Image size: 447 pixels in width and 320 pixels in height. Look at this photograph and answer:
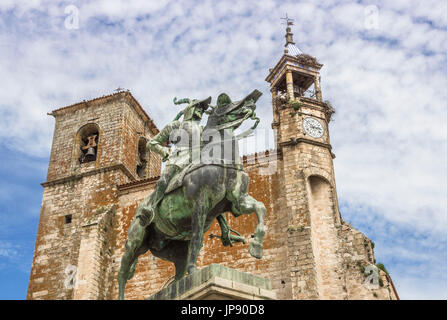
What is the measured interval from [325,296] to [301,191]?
11.2 feet

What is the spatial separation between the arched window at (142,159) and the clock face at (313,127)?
850 cm

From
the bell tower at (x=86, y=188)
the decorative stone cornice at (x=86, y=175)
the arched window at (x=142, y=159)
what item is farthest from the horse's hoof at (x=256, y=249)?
the arched window at (x=142, y=159)

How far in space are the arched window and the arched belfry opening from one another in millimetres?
2033

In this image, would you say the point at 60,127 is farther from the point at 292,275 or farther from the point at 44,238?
the point at 292,275

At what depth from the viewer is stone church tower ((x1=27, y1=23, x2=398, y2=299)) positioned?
645 inches

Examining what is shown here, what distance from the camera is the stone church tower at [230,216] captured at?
16375 millimetres

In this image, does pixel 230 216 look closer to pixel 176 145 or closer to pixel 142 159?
pixel 142 159

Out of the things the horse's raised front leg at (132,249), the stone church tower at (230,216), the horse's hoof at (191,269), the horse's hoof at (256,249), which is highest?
the stone church tower at (230,216)

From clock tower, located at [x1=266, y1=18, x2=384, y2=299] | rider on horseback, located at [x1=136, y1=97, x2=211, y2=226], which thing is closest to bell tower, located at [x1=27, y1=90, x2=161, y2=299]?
clock tower, located at [x1=266, y1=18, x2=384, y2=299]

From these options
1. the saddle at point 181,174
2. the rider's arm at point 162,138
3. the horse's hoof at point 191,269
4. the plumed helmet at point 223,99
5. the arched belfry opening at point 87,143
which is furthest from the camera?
the arched belfry opening at point 87,143

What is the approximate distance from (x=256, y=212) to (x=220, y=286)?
119 centimetres

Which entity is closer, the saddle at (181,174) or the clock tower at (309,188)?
the saddle at (181,174)

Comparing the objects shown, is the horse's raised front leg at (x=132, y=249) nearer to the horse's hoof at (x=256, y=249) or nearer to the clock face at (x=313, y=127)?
the horse's hoof at (x=256, y=249)

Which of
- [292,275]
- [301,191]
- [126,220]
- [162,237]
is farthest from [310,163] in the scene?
[162,237]
